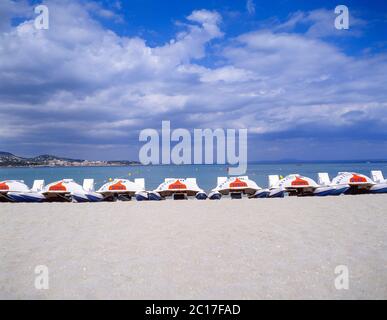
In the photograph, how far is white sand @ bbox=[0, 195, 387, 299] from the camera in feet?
14.9

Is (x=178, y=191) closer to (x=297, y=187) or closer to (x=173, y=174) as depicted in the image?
(x=297, y=187)

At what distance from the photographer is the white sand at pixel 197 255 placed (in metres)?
4.54

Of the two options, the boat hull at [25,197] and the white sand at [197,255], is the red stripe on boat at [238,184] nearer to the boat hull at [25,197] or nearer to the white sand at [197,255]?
the white sand at [197,255]

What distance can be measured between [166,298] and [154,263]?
4.43ft

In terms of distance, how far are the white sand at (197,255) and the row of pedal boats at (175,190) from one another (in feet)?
19.3

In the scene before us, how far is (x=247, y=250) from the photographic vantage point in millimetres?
6266

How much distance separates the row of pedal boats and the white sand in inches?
231

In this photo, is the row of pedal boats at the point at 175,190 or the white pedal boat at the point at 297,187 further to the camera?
the white pedal boat at the point at 297,187

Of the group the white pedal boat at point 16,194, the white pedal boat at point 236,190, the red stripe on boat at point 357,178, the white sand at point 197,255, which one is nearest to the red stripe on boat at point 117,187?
the white pedal boat at point 16,194

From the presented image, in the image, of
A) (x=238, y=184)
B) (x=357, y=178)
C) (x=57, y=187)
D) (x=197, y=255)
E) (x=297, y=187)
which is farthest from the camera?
(x=357, y=178)

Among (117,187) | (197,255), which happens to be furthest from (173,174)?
(197,255)

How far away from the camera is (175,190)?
16.5 meters

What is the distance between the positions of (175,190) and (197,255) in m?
10.5
